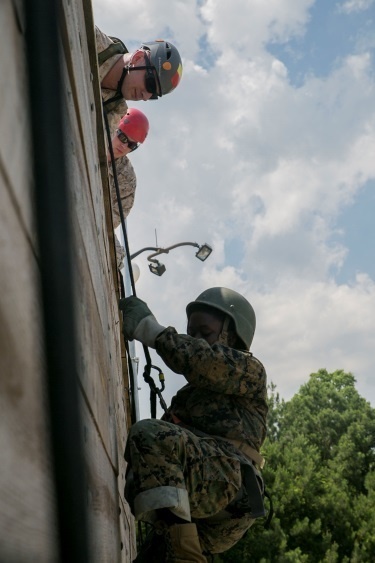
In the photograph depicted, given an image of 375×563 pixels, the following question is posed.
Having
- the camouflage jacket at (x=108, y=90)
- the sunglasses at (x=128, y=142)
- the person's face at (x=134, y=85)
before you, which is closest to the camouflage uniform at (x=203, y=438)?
the camouflage jacket at (x=108, y=90)

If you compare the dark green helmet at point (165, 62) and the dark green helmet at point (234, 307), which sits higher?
the dark green helmet at point (165, 62)

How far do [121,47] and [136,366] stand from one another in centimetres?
301

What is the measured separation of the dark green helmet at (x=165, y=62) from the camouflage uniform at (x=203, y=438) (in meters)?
3.69

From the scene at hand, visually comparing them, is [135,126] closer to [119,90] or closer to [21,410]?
[119,90]

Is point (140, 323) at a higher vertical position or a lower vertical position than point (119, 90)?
lower

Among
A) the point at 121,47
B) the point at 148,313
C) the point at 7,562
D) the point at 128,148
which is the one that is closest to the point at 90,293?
the point at 7,562

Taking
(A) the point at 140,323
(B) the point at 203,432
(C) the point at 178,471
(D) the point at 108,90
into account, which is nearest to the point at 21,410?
(C) the point at 178,471

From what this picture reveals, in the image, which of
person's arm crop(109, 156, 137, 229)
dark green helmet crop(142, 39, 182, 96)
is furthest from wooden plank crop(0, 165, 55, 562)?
person's arm crop(109, 156, 137, 229)

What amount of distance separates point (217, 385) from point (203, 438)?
1.16 feet

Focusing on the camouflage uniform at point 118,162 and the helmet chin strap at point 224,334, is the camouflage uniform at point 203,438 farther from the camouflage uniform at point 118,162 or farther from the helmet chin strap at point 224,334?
the camouflage uniform at point 118,162

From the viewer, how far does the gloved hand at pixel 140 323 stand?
421 centimetres

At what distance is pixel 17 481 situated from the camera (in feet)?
2.52

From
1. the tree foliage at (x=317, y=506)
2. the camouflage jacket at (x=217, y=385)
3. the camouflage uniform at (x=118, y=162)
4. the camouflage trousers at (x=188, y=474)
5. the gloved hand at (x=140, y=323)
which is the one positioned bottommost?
the camouflage trousers at (x=188, y=474)

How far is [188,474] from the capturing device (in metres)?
3.60
